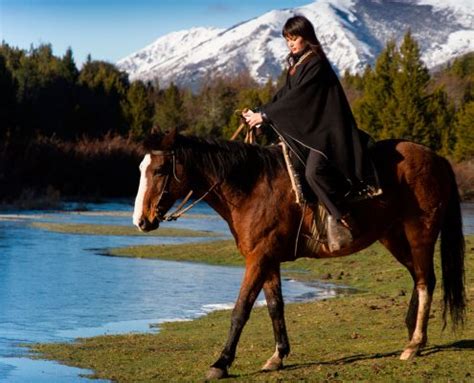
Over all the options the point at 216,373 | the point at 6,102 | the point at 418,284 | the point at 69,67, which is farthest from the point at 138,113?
the point at 216,373

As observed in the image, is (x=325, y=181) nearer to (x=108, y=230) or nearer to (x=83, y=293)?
(x=83, y=293)

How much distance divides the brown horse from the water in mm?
1912

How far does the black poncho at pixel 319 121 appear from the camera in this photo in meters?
8.70

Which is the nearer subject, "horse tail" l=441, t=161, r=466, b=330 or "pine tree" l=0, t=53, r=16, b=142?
"horse tail" l=441, t=161, r=466, b=330

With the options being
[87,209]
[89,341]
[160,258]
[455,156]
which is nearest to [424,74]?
[455,156]

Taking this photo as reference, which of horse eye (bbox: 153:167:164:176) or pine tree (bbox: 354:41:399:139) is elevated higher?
horse eye (bbox: 153:167:164:176)

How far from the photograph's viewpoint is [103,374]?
9688 millimetres

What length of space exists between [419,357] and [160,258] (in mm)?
17062

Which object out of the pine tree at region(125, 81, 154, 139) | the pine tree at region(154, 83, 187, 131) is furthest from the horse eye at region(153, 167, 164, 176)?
the pine tree at region(154, 83, 187, 131)

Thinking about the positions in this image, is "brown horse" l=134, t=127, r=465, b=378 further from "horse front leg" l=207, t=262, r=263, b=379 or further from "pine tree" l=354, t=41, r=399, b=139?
"pine tree" l=354, t=41, r=399, b=139

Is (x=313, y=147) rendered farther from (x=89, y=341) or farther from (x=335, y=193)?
(x=89, y=341)

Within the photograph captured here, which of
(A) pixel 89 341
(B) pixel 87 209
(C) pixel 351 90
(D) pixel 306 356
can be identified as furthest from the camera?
(C) pixel 351 90

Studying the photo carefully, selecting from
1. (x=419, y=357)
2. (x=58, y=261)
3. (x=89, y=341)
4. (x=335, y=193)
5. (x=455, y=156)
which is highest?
(x=335, y=193)

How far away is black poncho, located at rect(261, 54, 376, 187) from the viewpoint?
343 inches
